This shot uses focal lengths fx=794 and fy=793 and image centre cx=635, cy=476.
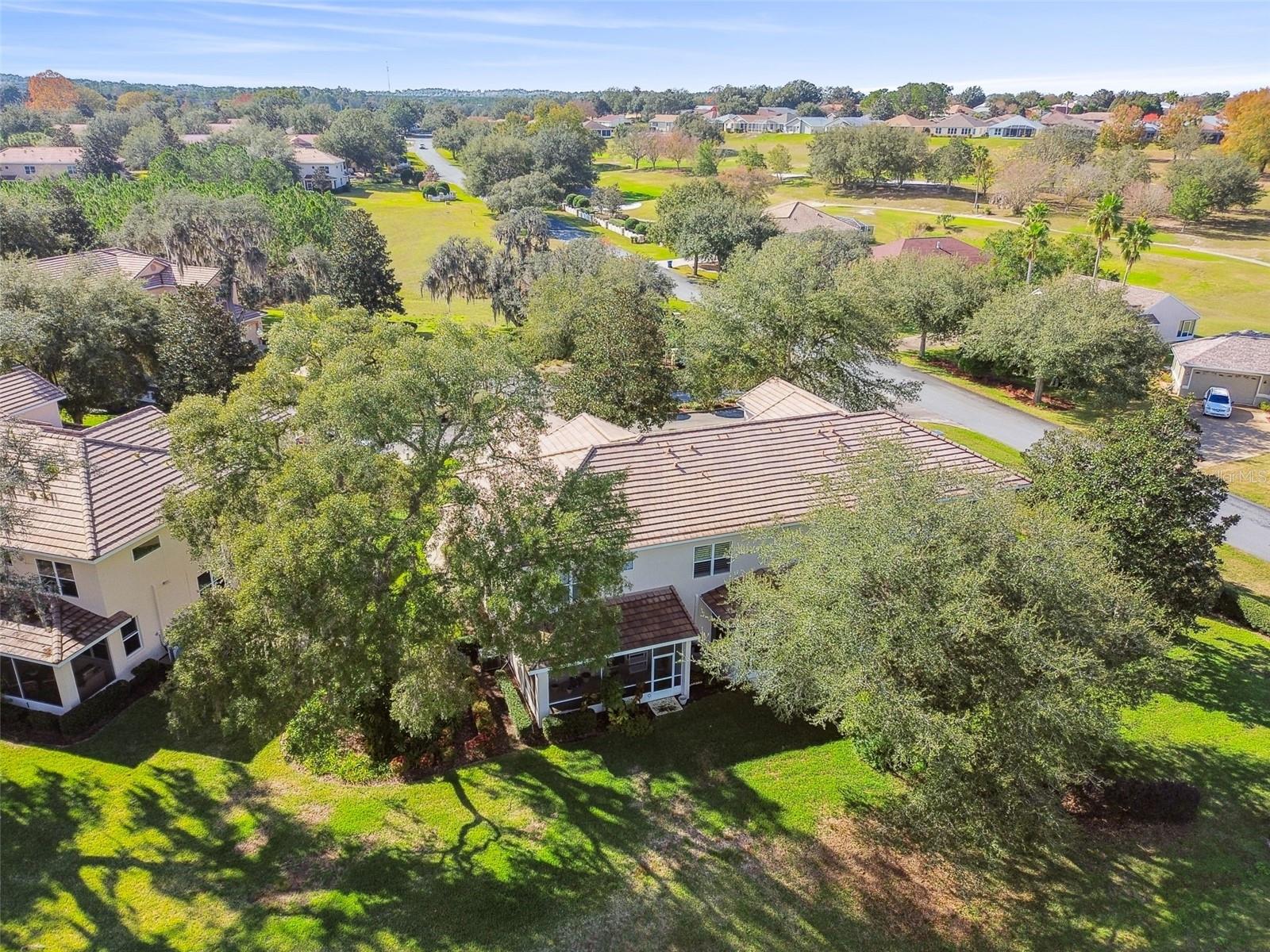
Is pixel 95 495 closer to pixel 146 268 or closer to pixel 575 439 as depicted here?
pixel 575 439

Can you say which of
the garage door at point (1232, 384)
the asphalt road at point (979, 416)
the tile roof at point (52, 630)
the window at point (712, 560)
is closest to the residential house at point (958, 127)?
the garage door at point (1232, 384)

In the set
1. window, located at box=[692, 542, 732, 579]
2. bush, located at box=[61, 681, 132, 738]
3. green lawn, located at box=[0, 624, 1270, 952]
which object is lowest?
green lawn, located at box=[0, 624, 1270, 952]

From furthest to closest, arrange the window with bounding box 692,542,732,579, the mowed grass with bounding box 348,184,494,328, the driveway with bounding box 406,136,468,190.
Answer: the driveway with bounding box 406,136,468,190 < the mowed grass with bounding box 348,184,494,328 < the window with bounding box 692,542,732,579

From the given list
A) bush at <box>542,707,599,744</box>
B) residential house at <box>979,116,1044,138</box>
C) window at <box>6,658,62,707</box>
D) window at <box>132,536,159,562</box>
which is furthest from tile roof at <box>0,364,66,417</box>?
residential house at <box>979,116,1044,138</box>

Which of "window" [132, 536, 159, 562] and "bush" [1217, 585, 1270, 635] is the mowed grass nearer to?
"window" [132, 536, 159, 562]

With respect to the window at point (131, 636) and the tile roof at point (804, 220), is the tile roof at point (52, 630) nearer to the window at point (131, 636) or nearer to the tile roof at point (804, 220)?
the window at point (131, 636)

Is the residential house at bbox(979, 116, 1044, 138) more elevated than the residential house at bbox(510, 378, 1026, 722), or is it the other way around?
the residential house at bbox(979, 116, 1044, 138)

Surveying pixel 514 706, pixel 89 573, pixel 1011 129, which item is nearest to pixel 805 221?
pixel 514 706

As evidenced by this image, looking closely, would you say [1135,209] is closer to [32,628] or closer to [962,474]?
[962,474]
